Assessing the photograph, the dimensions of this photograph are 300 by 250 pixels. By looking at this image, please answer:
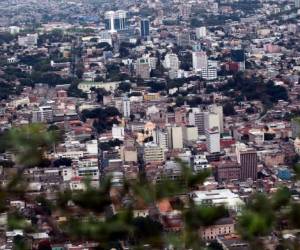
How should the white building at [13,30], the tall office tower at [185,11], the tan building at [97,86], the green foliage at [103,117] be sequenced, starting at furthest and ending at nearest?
the tall office tower at [185,11]
the white building at [13,30]
the tan building at [97,86]
the green foliage at [103,117]

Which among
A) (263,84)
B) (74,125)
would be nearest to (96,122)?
(74,125)

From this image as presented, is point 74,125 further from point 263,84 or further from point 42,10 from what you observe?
point 42,10

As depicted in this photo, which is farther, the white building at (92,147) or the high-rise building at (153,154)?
the white building at (92,147)

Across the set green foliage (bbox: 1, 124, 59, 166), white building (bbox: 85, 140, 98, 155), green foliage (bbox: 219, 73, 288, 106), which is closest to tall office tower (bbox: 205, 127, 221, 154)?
white building (bbox: 85, 140, 98, 155)

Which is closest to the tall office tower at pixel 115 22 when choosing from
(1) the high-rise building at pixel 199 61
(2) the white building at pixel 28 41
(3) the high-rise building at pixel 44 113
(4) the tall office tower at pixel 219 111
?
(2) the white building at pixel 28 41

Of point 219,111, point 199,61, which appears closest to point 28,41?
point 199,61

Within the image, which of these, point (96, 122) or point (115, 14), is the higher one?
point (115, 14)

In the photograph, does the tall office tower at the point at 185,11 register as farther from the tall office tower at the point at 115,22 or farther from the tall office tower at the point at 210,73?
the tall office tower at the point at 210,73
